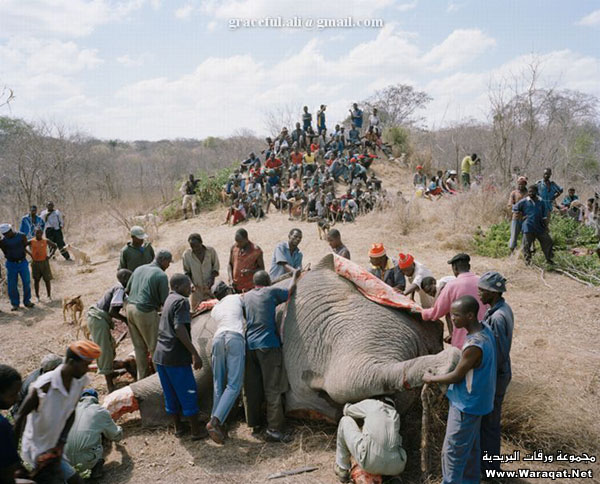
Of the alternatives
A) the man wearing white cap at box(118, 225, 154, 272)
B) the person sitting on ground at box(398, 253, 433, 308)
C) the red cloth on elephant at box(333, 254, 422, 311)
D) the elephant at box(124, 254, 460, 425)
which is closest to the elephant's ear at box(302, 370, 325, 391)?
the elephant at box(124, 254, 460, 425)

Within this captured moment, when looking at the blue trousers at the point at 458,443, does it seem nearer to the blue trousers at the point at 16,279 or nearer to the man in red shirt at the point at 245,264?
the man in red shirt at the point at 245,264

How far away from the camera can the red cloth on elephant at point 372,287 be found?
477 cm

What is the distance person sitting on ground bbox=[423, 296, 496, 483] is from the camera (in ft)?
10.5

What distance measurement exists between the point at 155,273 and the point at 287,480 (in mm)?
2478

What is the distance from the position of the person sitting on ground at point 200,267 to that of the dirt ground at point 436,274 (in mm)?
1668

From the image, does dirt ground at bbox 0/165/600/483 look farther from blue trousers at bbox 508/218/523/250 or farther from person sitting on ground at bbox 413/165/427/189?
person sitting on ground at bbox 413/165/427/189

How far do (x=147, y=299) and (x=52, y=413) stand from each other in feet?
6.66

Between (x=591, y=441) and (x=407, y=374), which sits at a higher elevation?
(x=407, y=374)

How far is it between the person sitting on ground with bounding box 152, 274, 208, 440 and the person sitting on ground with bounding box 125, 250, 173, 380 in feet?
2.02

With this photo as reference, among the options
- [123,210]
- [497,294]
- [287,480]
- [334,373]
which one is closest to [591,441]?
[497,294]

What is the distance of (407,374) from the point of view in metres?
3.71

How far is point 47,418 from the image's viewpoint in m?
3.17

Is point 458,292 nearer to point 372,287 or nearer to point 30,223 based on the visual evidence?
point 372,287

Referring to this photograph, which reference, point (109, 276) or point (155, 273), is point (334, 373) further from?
point (109, 276)
